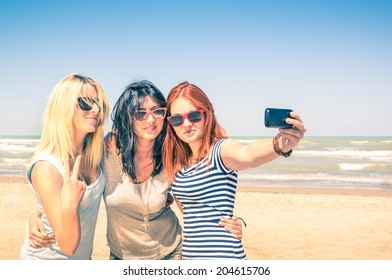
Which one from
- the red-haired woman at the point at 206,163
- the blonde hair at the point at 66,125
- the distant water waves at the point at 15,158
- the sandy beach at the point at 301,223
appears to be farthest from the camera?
the distant water waves at the point at 15,158

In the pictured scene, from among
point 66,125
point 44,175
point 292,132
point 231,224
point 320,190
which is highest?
point 292,132

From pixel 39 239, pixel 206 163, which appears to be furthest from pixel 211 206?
pixel 39 239

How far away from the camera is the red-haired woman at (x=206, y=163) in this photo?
10.5ft

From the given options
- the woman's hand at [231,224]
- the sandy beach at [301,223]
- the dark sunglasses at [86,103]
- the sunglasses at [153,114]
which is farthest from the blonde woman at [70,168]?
the sandy beach at [301,223]

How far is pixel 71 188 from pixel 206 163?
111 cm

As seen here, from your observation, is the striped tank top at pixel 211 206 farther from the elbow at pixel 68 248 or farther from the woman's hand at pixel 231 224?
the elbow at pixel 68 248

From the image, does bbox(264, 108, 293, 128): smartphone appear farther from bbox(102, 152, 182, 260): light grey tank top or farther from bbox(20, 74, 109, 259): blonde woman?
bbox(20, 74, 109, 259): blonde woman

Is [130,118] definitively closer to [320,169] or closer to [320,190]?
[320,190]

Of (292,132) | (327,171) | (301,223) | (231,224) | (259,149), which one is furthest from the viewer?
(327,171)

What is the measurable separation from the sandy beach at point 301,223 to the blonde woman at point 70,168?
4.97 metres

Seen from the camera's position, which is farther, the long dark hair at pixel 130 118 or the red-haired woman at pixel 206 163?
the long dark hair at pixel 130 118

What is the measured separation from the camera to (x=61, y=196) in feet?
11.5

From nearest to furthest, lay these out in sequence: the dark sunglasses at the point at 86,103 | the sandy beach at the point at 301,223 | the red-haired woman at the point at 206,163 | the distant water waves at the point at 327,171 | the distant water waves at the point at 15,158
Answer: the red-haired woman at the point at 206,163 → the dark sunglasses at the point at 86,103 → the sandy beach at the point at 301,223 → the distant water waves at the point at 327,171 → the distant water waves at the point at 15,158
